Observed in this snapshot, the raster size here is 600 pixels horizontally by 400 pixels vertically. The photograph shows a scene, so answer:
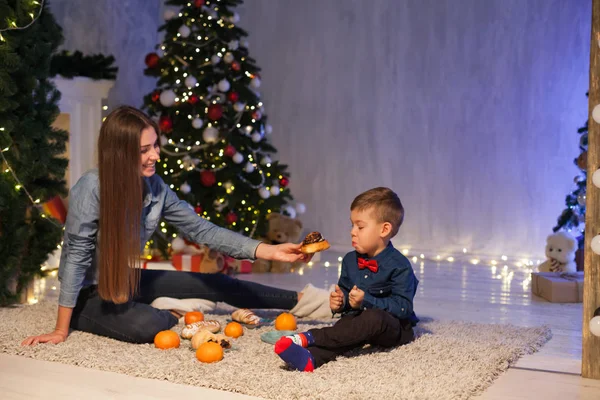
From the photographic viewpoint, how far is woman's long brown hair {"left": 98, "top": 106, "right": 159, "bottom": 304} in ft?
10.4

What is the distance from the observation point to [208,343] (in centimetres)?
303

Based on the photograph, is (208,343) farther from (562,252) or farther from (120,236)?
(562,252)

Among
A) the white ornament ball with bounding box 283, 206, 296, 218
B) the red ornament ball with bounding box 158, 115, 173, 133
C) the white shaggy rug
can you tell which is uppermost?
the red ornament ball with bounding box 158, 115, 173, 133

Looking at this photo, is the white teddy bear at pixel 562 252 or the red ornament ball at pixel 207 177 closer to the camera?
the white teddy bear at pixel 562 252

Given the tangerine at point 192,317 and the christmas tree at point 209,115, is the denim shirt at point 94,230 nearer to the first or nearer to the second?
the tangerine at point 192,317

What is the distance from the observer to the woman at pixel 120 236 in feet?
10.5

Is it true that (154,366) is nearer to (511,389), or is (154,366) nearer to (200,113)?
(511,389)

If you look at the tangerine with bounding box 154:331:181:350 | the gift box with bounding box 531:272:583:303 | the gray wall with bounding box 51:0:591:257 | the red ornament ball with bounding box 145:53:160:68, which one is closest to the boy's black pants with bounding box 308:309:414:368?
the tangerine with bounding box 154:331:181:350

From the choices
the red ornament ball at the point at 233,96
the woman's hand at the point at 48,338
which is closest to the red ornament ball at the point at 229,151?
the red ornament ball at the point at 233,96

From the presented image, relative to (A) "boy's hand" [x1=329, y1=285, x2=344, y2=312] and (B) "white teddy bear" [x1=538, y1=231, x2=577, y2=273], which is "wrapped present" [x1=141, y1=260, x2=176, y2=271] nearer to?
(A) "boy's hand" [x1=329, y1=285, x2=344, y2=312]

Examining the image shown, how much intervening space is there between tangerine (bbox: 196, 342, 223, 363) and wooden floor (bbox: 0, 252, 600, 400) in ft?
0.78

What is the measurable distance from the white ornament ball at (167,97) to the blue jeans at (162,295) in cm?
213

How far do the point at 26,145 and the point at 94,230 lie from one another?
95 centimetres

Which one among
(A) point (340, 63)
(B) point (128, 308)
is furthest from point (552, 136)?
(B) point (128, 308)
